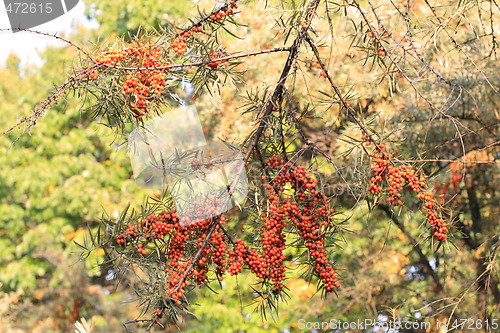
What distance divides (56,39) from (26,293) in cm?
441

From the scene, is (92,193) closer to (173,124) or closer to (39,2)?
(39,2)

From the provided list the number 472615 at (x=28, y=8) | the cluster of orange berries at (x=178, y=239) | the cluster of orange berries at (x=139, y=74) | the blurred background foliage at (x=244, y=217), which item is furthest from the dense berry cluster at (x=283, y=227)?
the number 472615 at (x=28, y=8)

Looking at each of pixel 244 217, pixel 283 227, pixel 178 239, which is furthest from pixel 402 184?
pixel 244 217

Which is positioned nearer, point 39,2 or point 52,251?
point 39,2

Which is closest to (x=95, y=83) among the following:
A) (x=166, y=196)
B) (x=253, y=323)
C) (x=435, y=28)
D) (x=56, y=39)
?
(x=56, y=39)

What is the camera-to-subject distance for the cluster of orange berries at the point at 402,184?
76 cm

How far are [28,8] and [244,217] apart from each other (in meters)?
1.38

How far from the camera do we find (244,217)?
239cm

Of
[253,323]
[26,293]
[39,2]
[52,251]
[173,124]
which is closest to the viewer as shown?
[173,124]

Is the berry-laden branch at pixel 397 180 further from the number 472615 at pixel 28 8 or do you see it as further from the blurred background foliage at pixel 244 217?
the number 472615 at pixel 28 8

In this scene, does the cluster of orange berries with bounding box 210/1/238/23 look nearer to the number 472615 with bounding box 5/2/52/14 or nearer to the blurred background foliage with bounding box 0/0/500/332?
the blurred background foliage with bounding box 0/0/500/332

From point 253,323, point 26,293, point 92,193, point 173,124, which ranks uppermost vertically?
point 92,193

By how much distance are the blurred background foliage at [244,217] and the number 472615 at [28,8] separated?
9.8 inches

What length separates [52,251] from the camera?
3.96 meters
